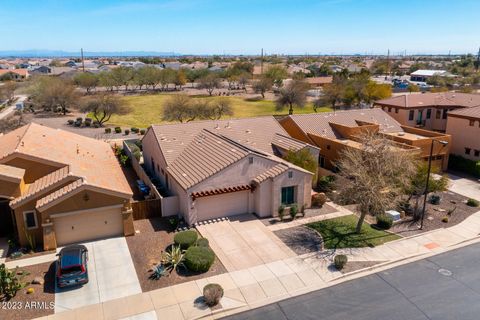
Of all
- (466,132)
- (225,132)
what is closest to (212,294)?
(225,132)

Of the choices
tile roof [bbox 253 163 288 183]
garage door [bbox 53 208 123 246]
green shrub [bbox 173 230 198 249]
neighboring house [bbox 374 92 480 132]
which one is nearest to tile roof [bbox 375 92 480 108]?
neighboring house [bbox 374 92 480 132]

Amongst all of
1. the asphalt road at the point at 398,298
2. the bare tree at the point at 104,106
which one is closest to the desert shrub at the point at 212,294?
the asphalt road at the point at 398,298

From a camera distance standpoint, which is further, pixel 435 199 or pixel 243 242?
pixel 435 199

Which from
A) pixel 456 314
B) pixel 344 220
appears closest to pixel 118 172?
pixel 344 220

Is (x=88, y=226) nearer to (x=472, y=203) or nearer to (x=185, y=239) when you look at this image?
(x=185, y=239)

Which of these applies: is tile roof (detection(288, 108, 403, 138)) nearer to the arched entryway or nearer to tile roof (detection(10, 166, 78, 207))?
Result: tile roof (detection(10, 166, 78, 207))

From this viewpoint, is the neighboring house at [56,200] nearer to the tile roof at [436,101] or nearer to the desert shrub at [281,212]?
the desert shrub at [281,212]
